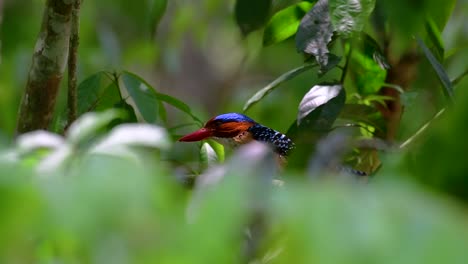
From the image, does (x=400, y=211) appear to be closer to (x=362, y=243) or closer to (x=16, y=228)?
(x=362, y=243)

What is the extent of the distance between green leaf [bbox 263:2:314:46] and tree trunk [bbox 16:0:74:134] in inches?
21.8

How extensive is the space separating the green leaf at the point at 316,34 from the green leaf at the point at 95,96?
1.80 feet

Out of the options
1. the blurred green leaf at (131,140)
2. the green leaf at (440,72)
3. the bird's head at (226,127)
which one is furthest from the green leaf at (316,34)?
the blurred green leaf at (131,140)

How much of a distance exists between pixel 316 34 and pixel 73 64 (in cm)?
71

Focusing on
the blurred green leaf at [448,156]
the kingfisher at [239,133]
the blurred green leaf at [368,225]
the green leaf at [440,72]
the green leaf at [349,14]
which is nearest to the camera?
the blurred green leaf at [368,225]

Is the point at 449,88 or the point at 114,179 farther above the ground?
the point at 114,179

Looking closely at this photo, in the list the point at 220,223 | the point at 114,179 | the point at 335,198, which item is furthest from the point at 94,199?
the point at 335,198

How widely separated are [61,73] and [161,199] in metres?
1.66

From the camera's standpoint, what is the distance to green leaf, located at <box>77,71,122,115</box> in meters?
2.69

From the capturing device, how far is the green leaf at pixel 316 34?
2.45 metres

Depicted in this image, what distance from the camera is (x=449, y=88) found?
2379 millimetres

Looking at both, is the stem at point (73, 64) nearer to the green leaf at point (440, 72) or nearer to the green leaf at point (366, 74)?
the green leaf at point (366, 74)

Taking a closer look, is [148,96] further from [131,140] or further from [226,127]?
[131,140]

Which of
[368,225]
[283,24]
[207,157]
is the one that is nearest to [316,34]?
[283,24]
